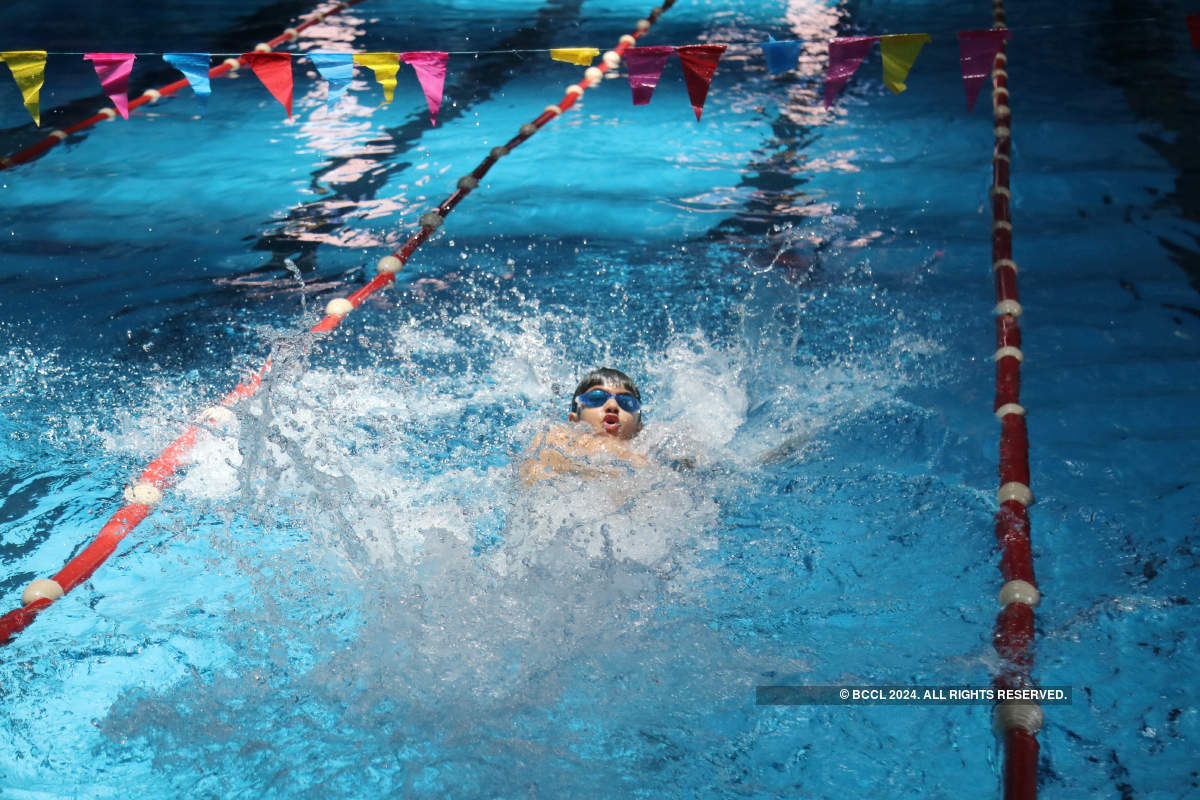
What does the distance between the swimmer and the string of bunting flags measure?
2.02 metres

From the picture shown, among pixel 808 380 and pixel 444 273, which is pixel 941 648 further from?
pixel 444 273

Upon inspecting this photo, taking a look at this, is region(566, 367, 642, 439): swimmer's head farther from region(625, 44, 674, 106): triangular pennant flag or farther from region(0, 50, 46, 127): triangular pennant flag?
region(0, 50, 46, 127): triangular pennant flag

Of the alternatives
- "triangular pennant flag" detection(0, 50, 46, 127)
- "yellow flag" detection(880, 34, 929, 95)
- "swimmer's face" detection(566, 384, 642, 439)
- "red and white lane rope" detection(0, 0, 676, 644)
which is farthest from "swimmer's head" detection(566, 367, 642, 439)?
"triangular pennant flag" detection(0, 50, 46, 127)

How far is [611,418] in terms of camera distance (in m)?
3.17

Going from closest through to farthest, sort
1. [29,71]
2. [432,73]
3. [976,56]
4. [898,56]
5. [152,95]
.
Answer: [898,56] → [976,56] → [29,71] → [432,73] → [152,95]

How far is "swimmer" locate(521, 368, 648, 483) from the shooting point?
3.16 m

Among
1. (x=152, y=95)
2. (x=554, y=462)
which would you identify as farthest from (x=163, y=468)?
(x=152, y=95)

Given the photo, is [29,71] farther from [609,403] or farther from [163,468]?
[609,403]

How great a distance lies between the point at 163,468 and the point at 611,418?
1.41 m

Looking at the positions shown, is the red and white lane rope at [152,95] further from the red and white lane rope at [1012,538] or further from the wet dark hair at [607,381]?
the red and white lane rope at [1012,538]

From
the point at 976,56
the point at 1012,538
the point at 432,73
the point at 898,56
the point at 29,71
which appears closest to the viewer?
the point at 1012,538

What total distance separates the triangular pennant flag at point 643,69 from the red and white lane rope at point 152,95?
1.84 m

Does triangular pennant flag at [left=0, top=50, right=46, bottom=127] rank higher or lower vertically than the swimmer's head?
higher

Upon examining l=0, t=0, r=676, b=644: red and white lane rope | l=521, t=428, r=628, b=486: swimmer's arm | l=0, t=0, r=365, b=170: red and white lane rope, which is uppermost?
l=0, t=0, r=365, b=170: red and white lane rope
